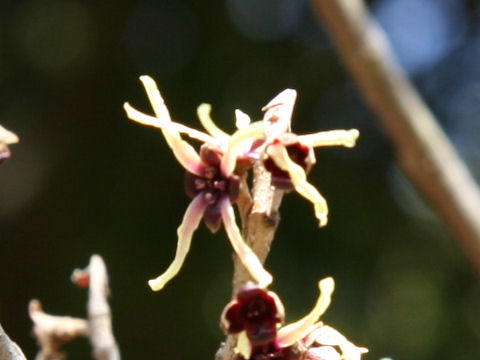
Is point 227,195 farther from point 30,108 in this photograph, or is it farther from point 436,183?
point 30,108

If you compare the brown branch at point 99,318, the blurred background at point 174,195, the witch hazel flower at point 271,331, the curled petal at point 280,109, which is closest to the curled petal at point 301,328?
the witch hazel flower at point 271,331

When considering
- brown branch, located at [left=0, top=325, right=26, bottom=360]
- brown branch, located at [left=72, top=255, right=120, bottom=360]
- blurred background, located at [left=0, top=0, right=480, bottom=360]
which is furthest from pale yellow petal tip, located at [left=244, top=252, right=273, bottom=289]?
blurred background, located at [left=0, top=0, right=480, bottom=360]

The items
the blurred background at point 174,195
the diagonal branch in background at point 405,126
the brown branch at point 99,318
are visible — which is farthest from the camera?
the blurred background at point 174,195

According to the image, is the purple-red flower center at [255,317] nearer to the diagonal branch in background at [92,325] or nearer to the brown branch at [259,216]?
the brown branch at [259,216]

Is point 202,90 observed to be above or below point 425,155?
above

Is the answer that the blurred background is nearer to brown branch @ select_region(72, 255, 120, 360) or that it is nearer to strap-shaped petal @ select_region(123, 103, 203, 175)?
brown branch @ select_region(72, 255, 120, 360)

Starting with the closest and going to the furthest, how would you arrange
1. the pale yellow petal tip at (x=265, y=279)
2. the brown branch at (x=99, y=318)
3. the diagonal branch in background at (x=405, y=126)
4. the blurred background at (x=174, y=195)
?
the pale yellow petal tip at (x=265, y=279) → the brown branch at (x=99, y=318) → the diagonal branch in background at (x=405, y=126) → the blurred background at (x=174, y=195)

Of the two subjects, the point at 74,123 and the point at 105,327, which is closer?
the point at 105,327

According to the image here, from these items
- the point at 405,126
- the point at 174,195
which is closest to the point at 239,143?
the point at 405,126

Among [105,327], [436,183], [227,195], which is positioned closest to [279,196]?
[227,195]

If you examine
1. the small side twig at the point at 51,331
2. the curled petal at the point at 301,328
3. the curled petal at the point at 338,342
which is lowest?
the curled petal at the point at 338,342
